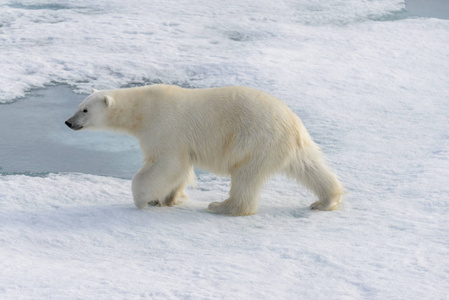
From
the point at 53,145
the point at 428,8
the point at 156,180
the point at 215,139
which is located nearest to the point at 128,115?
the point at 156,180

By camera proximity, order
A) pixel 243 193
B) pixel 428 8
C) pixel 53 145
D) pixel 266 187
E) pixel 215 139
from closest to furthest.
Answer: pixel 243 193
pixel 215 139
pixel 266 187
pixel 53 145
pixel 428 8

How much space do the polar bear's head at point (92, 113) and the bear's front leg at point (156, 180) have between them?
0.46 meters

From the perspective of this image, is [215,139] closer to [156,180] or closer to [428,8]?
[156,180]

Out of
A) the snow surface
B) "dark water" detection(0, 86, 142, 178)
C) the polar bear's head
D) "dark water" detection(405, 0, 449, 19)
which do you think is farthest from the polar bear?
"dark water" detection(405, 0, 449, 19)

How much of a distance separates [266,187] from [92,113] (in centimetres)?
139

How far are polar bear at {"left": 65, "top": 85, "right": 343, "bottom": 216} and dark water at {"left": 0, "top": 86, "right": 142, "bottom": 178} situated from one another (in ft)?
3.02

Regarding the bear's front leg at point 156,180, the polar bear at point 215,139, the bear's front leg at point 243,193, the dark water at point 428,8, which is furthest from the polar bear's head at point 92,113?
the dark water at point 428,8

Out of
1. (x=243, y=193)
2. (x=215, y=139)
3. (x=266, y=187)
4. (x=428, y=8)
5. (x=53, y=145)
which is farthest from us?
(x=428, y=8)

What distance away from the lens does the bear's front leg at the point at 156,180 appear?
3.88 m

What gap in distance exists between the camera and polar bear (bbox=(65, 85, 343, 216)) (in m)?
3.86

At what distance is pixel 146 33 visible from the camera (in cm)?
877

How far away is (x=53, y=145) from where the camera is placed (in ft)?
17.6

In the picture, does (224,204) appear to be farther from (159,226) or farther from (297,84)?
(297,84)

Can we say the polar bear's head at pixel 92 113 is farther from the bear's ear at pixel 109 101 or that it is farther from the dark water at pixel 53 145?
the dark water at pixel 53 145
